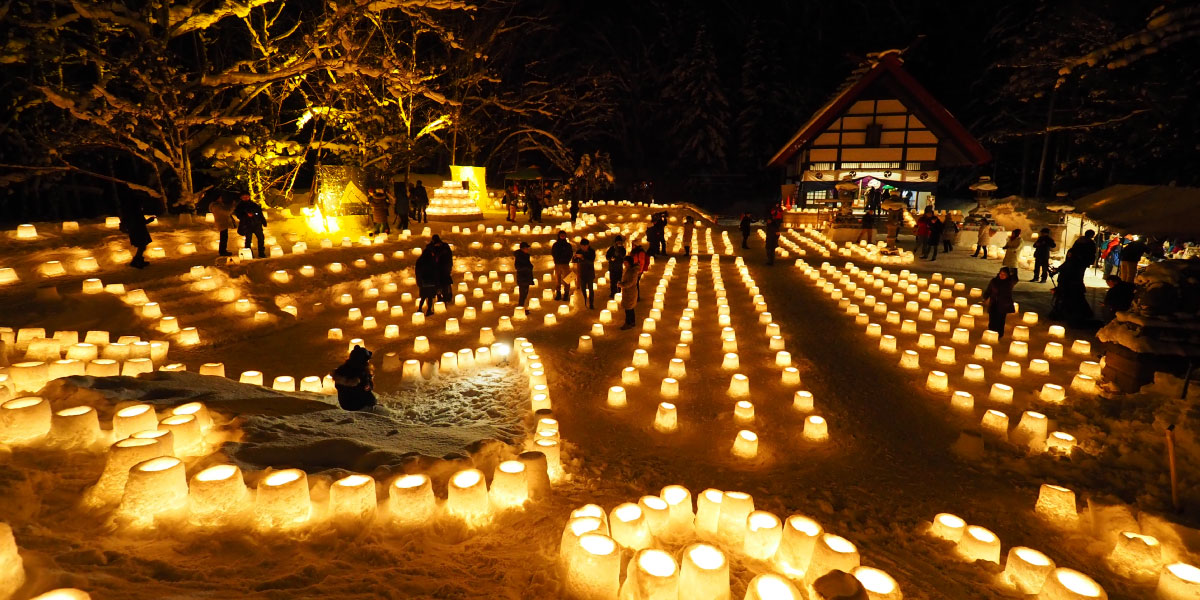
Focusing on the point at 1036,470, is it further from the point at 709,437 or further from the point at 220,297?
the point at 220,297

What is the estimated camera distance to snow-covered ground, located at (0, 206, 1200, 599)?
9.19 feet

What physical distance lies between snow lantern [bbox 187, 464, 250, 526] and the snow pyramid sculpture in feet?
52.6

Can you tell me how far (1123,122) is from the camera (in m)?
15.6

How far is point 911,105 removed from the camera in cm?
2472

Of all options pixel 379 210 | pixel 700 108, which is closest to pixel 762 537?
pixel 379 210

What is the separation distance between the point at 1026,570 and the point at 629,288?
697 centimetres

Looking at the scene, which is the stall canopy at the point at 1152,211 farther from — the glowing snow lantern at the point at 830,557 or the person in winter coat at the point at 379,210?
the person in winter coat at the point at 379,210

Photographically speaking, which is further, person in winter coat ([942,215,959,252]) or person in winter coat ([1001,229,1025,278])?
person in winter coat ([942,215,959,252])

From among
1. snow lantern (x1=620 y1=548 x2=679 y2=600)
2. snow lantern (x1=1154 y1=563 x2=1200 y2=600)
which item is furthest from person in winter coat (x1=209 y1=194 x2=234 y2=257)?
snow lantern (x1=1154 y1=563 x2=1200 y2=600)

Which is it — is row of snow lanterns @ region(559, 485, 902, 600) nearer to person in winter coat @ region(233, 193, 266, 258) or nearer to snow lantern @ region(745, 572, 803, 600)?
snow lantern @ region(745, 572, 803, 600)

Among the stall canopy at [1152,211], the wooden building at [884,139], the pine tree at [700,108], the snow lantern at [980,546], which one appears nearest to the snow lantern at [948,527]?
the snow lantern at [980,546]

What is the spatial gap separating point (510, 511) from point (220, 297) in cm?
884

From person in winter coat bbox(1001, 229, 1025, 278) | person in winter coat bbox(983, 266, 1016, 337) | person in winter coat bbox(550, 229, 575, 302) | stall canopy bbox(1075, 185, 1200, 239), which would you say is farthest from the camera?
person in winter coat bbox(1001, 229, 1025, 278)

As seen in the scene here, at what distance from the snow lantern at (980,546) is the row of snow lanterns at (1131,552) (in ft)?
1.21
